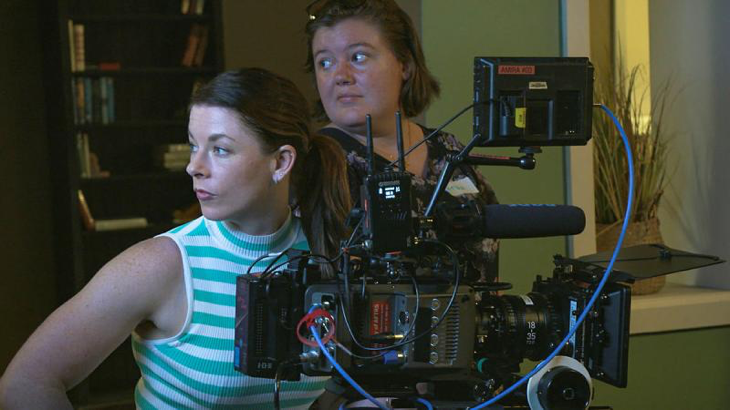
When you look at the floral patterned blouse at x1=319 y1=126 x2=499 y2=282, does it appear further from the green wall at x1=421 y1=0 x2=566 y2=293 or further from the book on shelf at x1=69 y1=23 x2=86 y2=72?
the book on shelf at x1=69 y1=23 x2=86 y2=72

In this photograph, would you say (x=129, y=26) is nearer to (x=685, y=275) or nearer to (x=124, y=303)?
(x=685, y=275)

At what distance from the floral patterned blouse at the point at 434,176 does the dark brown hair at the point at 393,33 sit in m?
0.09

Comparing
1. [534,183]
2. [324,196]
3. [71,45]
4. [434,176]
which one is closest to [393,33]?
[434,176]

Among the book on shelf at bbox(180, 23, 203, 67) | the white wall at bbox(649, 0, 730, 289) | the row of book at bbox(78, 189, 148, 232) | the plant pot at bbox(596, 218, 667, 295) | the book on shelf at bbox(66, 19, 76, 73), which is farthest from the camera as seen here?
the book on shelf at bbox(180, 23, 203, 67)

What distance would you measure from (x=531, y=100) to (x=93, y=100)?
12.7 feet

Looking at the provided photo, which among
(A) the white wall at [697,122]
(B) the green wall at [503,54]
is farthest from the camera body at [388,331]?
(A) the white wall at [697,122]

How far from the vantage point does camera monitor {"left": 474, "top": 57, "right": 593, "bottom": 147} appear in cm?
138

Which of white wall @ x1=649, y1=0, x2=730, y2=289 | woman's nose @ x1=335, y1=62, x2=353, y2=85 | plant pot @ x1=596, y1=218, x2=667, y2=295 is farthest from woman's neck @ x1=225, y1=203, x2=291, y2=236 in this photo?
white wall @ x1=649, y1=0, x2=730, y2=289

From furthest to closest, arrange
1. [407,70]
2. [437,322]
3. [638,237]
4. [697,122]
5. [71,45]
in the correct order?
[71,45], [697,122], [638,237], [407,70], [437,322]

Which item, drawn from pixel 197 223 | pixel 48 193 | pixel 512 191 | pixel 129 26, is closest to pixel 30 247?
pixel 48 193

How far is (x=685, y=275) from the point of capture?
3.45 metres

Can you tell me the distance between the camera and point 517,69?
1.39 metres

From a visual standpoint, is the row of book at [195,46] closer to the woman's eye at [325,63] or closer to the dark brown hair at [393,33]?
the dark brown hair at [393,33]

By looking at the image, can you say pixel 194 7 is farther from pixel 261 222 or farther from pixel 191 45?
pixel 261 222
